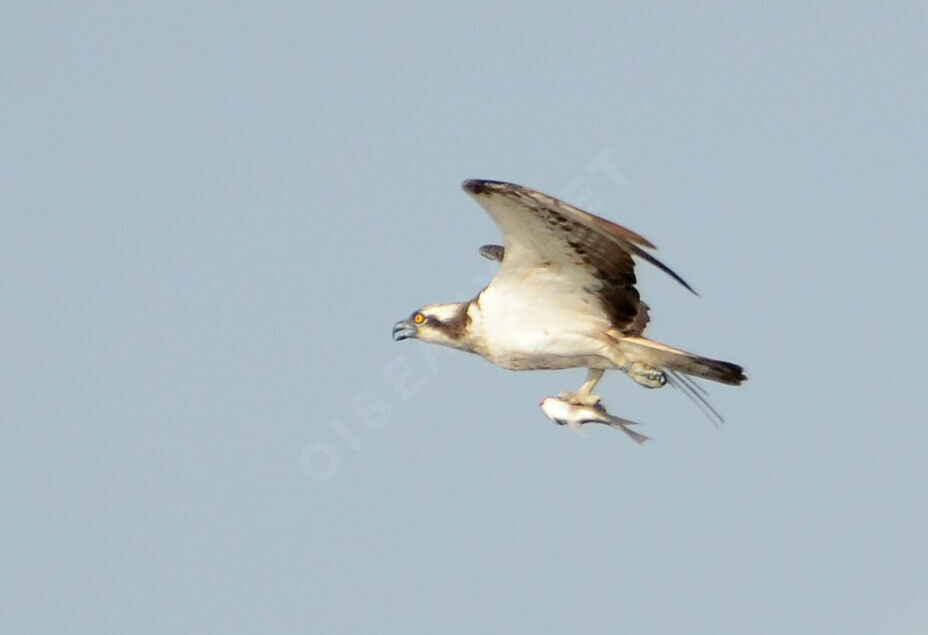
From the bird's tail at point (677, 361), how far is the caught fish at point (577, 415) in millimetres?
944

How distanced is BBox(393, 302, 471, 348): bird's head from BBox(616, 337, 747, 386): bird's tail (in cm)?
170

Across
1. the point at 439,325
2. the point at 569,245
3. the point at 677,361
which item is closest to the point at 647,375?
the point at 677,361

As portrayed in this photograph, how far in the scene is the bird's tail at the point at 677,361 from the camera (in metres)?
19.3

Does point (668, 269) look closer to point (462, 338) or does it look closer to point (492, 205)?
point (492, 205)

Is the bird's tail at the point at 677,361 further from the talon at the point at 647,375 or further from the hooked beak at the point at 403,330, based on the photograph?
the hooked beak at the point at 403,330

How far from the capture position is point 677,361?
1975cm

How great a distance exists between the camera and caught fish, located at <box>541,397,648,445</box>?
68.4 ft

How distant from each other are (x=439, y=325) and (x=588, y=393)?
5.61 feet

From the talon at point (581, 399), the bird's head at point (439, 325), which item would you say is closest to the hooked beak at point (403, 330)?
the bird's head at point (439, 325)

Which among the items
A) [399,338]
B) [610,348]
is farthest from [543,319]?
[399,338]

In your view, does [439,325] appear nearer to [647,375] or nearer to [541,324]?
[541,324]

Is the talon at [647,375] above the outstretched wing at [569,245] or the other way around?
the other way around

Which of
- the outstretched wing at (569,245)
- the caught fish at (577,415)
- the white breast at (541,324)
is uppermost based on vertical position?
the outstretched wing at (569,245)

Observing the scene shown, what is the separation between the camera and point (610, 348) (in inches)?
792
